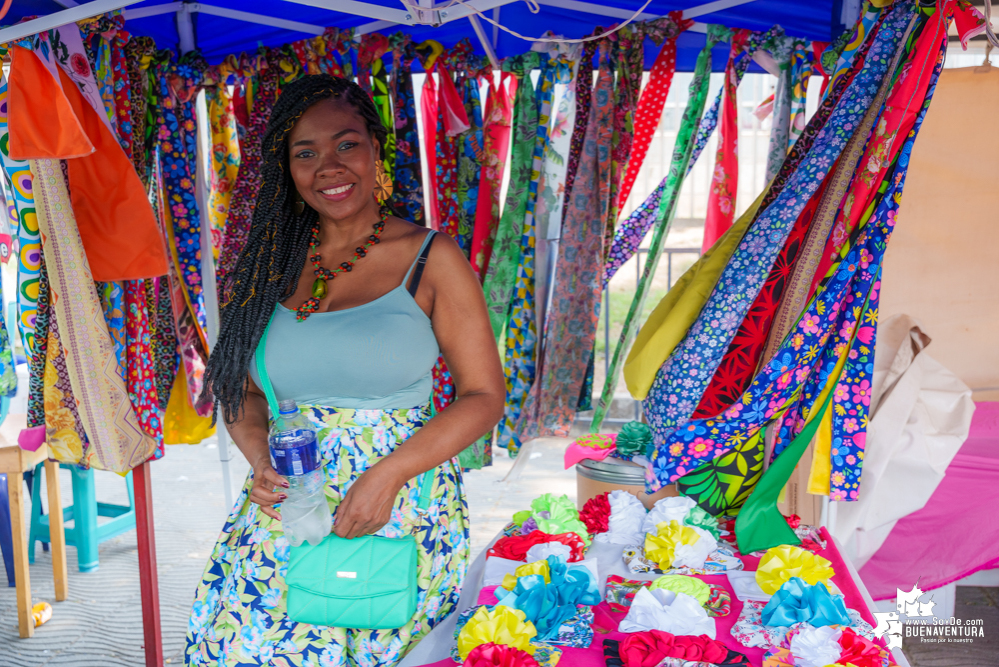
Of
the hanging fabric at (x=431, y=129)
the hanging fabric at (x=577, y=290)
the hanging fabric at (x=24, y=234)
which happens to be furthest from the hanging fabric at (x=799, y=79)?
the hanging fabric at (x=24, y=234)

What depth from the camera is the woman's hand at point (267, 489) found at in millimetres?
1484

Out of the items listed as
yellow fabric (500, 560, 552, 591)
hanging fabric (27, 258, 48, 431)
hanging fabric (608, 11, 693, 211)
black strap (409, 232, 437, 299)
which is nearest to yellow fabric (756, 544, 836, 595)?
yellow fabric (500, 560, 552, 591)

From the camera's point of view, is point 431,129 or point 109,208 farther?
point 431,129

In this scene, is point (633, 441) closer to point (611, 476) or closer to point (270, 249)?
point (611, 476)

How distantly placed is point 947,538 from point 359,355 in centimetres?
248

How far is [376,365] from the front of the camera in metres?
1.53

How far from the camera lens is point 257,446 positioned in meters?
1.67

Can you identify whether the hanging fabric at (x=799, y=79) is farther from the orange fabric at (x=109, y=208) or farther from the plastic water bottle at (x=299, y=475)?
the orange fabric at (x=109, y=208)

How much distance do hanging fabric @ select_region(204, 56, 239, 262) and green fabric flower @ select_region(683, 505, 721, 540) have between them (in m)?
2.11

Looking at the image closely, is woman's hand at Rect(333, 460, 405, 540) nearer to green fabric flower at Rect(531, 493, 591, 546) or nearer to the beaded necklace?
the beaded necklace

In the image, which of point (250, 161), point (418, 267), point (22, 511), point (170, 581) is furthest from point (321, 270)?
point (170, 581)

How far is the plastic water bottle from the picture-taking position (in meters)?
1.39

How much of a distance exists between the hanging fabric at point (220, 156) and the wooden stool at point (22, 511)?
3.59 feet

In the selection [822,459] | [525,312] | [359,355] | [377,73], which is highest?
[377,73]
